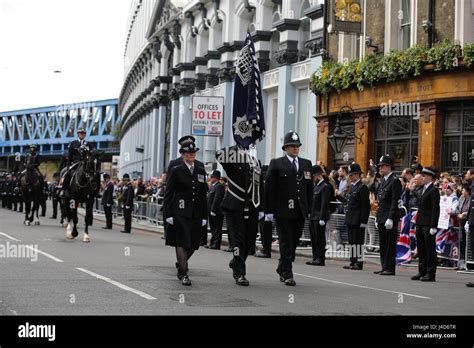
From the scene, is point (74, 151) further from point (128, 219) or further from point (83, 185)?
point (128, 219)

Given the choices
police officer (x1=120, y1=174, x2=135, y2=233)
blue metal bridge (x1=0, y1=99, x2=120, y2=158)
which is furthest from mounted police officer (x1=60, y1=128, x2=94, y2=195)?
blue metal bridge (x1=0, y1=99, x2=120, y2=158)

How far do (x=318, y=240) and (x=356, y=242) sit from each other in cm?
127

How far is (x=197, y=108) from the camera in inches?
1345

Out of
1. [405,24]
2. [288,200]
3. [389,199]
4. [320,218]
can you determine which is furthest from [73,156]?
[405,24]

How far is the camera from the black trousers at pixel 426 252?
16.6m

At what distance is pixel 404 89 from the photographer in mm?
28188

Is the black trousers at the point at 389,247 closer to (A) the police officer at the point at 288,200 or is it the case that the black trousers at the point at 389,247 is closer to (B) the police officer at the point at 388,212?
(B) the police officer at the point at 388,212

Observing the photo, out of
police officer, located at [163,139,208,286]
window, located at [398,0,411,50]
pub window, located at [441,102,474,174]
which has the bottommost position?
police officer, located at [163,139,208,286]

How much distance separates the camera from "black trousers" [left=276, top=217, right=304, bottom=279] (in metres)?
14.0

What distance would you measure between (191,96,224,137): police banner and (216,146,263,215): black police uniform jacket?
65.4ft

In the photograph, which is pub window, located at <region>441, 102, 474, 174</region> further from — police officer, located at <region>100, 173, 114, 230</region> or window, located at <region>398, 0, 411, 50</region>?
police officer, located at <region>100, 173, 114, 230</region>

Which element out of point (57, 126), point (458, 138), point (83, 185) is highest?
point (57, 126)
